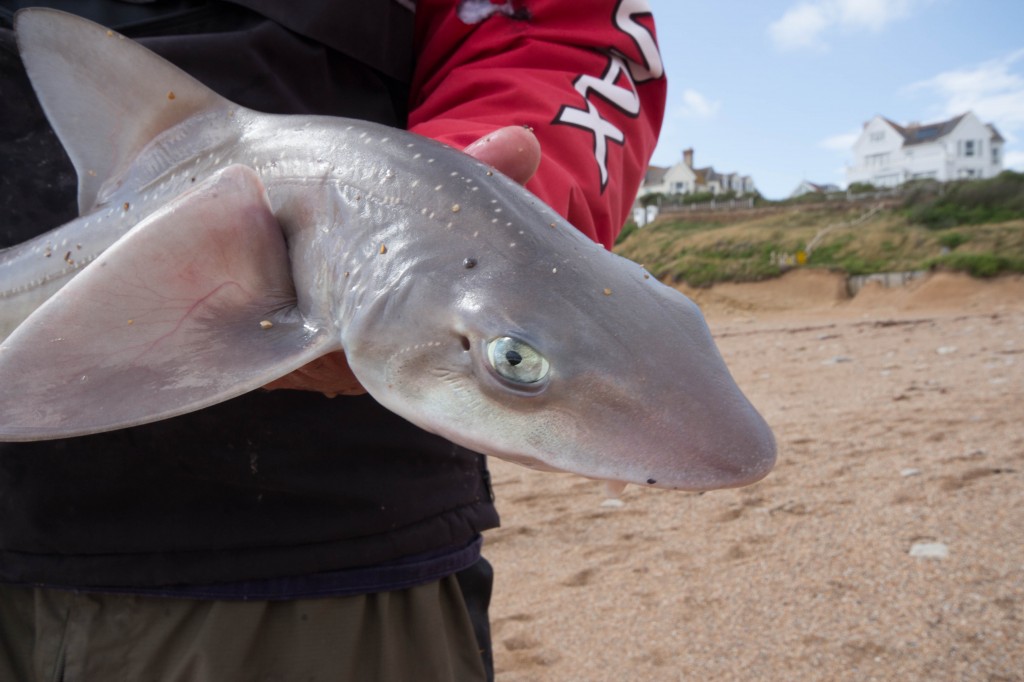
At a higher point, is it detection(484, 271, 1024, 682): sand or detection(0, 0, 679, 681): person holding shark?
detection(0, 0, 679, 681): person holding shark

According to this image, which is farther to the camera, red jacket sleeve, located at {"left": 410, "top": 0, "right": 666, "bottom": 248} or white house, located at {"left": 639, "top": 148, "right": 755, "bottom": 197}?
white house, located at {"left": 639, "top": 148, "right": 755, "bottom": 197}

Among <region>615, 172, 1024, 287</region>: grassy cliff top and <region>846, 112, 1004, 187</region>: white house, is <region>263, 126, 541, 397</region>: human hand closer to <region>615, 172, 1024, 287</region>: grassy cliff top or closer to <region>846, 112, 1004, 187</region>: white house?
<region>615, 172, 1024, 287</region>: grassy cliff top

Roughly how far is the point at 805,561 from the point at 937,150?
55.0 meters

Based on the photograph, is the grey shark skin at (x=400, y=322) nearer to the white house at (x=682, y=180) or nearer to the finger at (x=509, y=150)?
the finger at (x=509, y=150)

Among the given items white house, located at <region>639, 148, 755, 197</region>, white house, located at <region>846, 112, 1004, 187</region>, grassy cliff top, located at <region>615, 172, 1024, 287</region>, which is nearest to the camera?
grassy cliff top, located at <region>615, 172, 1024, 287</region>

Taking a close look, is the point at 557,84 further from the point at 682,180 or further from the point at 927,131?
the point at 682,180

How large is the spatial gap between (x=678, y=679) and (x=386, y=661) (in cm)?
187

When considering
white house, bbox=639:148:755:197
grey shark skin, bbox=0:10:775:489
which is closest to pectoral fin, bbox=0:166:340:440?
grey shark skin, bbox=0:10:775:489

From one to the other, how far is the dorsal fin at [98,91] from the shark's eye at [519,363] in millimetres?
814

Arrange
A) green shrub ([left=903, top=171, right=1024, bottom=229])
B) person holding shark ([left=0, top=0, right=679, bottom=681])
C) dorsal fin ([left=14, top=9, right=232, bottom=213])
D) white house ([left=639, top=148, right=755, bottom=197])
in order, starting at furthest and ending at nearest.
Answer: white house ([left=639, top=148, right=755, bottom=197]) < green shrub ([left=903, top=171, right=1024, bottom=229]) < person holding shark ([left=0, top=0, right=679, bottom=681]) < dorsal fin ([left=14, top=9, right=232, bottom=213])

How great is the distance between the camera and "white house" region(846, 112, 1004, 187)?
49.6 metres

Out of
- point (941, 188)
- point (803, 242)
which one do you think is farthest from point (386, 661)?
point (941, 188)

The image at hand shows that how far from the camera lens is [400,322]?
3.51ft

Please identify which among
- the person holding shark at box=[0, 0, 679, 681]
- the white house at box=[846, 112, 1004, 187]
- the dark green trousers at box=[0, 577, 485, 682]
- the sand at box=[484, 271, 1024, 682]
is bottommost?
the sand at box=[484, 271, 1024, 682]
